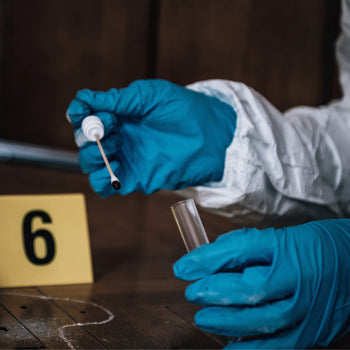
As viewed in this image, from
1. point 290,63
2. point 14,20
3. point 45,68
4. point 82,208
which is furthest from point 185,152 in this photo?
point 14,20

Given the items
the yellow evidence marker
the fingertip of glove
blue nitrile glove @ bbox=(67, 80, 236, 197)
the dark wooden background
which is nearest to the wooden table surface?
the yellow evidence marker

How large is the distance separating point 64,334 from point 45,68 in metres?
1.88

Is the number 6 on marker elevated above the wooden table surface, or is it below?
above

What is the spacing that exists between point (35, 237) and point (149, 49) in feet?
4.91

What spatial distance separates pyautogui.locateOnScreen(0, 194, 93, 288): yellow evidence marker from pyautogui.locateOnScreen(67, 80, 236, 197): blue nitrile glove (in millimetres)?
68

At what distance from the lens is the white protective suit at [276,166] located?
80cm

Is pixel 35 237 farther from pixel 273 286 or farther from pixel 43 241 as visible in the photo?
pixel 273 286

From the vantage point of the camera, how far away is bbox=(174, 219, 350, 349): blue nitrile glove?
53 centimetres

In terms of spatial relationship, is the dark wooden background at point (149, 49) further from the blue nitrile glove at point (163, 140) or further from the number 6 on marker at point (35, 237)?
the number 6 on marker at point (35, 237)

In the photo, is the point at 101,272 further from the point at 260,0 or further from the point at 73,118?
the point at 260,0

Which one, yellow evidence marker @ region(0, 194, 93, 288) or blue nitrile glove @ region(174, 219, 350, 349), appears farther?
yellow evidence marker @ region(0, 194, 93, 288)

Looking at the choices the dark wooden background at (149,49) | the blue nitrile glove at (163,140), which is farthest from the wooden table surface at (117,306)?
the dark wooden background at (149,49)

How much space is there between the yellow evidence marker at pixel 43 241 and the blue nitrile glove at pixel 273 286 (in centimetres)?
29

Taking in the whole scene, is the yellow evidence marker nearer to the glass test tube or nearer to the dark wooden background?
the glass test tube
